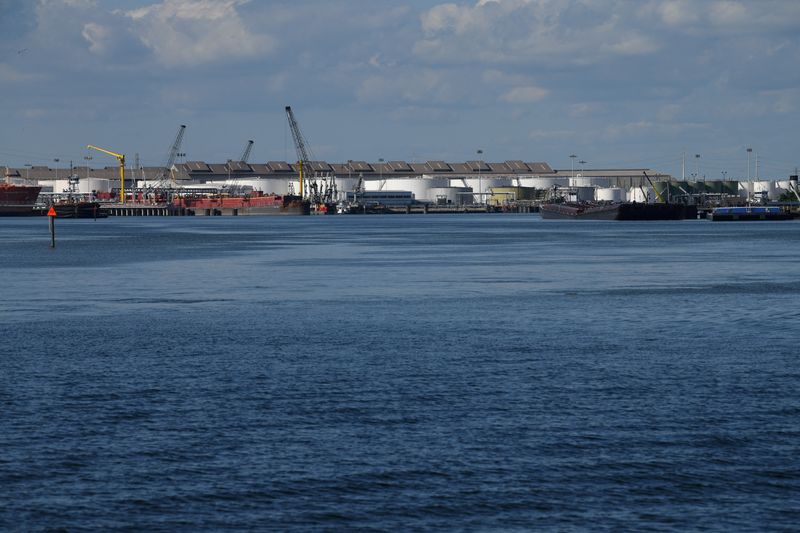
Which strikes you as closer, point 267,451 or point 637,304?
point 267,451

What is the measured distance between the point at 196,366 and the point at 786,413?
1617cm

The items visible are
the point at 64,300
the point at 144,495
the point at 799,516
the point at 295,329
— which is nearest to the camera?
the point at 799,516

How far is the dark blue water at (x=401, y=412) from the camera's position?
20.1 metres

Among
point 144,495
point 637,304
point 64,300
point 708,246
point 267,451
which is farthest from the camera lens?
point 708,246

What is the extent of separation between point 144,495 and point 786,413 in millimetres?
14172

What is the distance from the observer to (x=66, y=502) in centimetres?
2025

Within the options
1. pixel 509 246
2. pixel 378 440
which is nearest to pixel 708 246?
pixel 509 246

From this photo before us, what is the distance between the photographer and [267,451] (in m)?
23.8

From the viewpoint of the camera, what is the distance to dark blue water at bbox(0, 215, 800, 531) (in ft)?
66.0

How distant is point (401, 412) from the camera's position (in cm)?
2761

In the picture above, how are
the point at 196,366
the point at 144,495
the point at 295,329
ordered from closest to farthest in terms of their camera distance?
the point at 144,495 < the point at 196,366 < the point at 295,329

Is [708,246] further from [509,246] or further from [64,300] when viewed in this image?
[64,300]

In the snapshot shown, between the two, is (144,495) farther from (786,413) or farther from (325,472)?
(786,413)

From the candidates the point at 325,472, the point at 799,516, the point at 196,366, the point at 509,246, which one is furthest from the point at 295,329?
the point at 509,246
